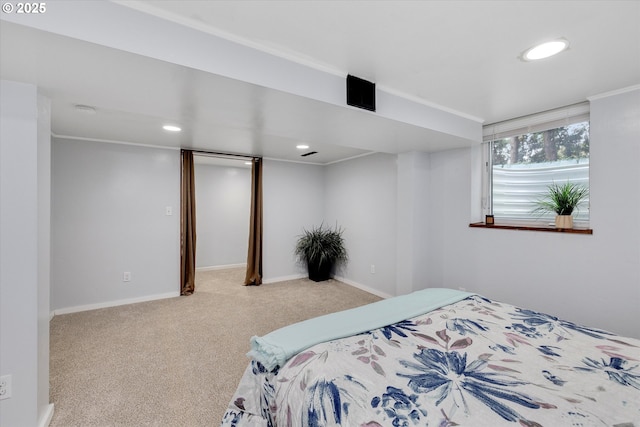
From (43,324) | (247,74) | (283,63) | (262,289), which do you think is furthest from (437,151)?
(43,324)

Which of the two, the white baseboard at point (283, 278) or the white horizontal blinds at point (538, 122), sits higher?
the white horizontal blinds at point (538, 122)

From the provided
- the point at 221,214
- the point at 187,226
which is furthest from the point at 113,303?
the point at 221,214

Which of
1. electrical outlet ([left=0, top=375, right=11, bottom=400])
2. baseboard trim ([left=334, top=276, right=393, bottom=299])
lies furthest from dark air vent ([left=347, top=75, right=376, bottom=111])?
baseboard trim ([left=334, top=276, right=393, bottom=299])

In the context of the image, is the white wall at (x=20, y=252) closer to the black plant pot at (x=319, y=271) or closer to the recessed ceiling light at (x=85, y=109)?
the recessed ceiling light at (x=85, y=109)

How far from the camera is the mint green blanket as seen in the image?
137 cm

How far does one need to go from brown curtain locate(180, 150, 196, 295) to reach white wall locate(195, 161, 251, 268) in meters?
1.69

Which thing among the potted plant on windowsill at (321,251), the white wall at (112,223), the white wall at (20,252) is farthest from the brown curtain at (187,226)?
the white wall at (20,252)

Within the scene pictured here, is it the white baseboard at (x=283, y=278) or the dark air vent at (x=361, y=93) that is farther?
the white baseboard at (x=283, y=278)

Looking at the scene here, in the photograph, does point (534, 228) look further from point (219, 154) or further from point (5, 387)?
point (219, 154)

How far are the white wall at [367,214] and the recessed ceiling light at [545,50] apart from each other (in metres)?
2.37

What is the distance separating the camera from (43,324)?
1.75 meters

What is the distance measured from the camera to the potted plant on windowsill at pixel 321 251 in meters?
4.95

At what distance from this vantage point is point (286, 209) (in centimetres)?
518

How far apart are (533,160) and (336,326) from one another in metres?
2.71
